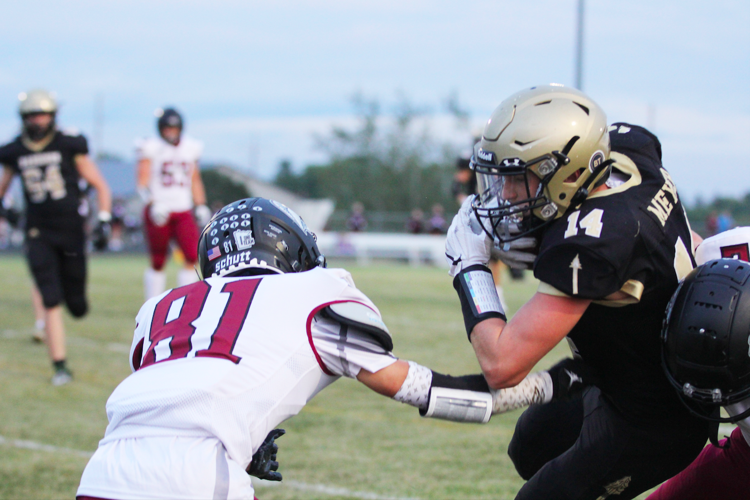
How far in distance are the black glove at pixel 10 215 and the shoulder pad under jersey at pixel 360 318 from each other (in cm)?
612

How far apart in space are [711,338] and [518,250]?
603 mm

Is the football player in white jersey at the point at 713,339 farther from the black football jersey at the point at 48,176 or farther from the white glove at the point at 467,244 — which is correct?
the black football jersey at the point at 48,176

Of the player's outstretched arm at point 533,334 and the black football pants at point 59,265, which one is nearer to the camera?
the player's outstretched arm at point 533,334

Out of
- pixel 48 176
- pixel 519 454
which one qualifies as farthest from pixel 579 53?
pixel 519 454

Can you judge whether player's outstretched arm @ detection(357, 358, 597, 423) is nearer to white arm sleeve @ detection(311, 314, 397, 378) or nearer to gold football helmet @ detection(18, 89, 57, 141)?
white arm sleeve @ detection(311, 314, 397, 378)

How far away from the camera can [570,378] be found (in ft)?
7.46

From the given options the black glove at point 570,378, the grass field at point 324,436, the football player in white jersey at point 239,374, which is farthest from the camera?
the grass field at point 324,436

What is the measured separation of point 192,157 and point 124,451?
696 centimetres

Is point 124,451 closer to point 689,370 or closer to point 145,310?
point 145,310

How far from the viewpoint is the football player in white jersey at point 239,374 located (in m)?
1.76

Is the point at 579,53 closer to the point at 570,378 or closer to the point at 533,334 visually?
the point at 570,378

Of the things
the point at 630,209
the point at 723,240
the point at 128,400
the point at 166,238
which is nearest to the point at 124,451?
the point at 128,400

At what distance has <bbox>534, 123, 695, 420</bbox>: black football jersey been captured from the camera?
200 cm

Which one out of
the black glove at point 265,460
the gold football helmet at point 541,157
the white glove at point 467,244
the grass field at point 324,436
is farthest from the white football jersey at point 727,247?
the grass field at point 324,436
